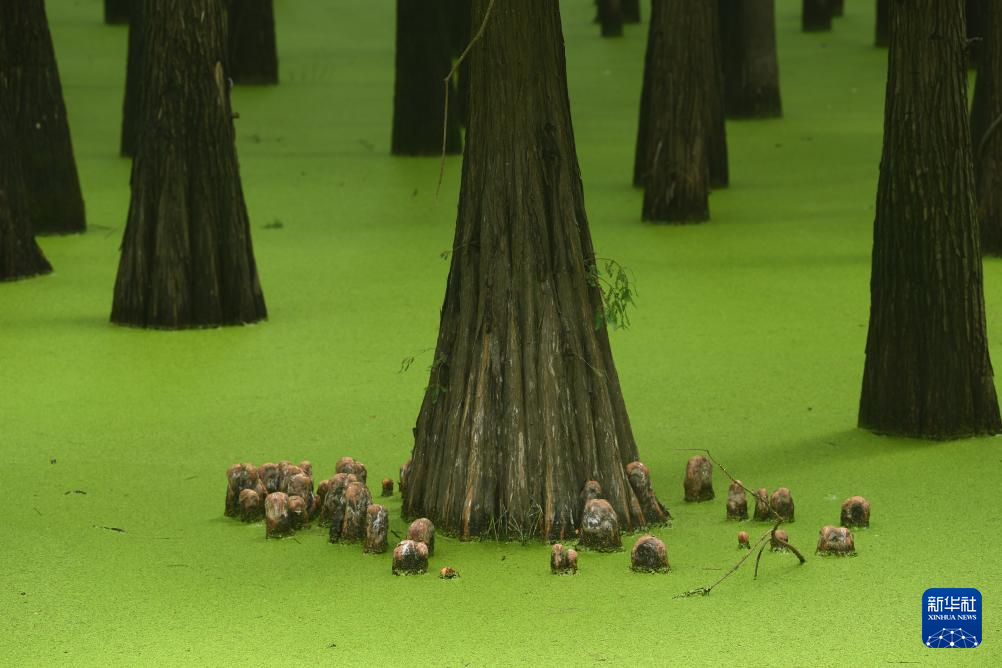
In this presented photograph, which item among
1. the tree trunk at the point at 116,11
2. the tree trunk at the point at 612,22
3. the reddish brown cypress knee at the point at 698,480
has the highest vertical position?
the tree trunk at the point at 116,11

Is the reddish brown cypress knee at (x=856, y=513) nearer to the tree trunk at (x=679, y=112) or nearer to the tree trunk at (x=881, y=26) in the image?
the tree trunk at (x=679, y=112)

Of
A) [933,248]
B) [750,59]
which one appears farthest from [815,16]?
[933,248]

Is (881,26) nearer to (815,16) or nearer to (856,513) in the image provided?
(815,16)

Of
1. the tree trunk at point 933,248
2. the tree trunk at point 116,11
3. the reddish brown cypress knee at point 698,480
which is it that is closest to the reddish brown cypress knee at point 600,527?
the reddish brown cypress knee at point 698,480

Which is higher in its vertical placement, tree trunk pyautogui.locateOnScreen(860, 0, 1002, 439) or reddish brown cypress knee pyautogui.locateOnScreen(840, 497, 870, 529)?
tree trunk pyautogui.locateOnScreen(860, 0, 1002, 439)

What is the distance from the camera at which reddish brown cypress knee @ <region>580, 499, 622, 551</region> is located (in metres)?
4.10

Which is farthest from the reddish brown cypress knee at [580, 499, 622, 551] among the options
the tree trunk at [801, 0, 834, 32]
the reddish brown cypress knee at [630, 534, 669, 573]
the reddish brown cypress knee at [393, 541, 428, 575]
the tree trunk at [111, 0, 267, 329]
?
the tree trunk at [801, 0, 834, 32]

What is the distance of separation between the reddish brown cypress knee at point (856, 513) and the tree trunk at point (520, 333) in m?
0.53

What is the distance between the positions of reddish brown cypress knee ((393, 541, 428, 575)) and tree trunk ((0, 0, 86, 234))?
5429mm

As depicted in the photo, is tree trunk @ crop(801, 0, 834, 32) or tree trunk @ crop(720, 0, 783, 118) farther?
tree trunk @ crop(801, 0, 834, 32)

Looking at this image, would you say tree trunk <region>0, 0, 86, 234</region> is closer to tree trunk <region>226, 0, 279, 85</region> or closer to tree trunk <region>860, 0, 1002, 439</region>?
tree trunk <region>860, 0, 1002, 439</region>

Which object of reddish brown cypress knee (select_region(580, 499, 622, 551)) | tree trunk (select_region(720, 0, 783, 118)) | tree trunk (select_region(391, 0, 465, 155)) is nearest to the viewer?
reddish brown cypress knee (select_region(580, 499, 622, 551))

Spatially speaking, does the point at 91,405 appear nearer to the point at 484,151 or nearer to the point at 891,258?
Result: the point at 484,151

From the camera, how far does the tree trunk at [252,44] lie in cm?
1561
